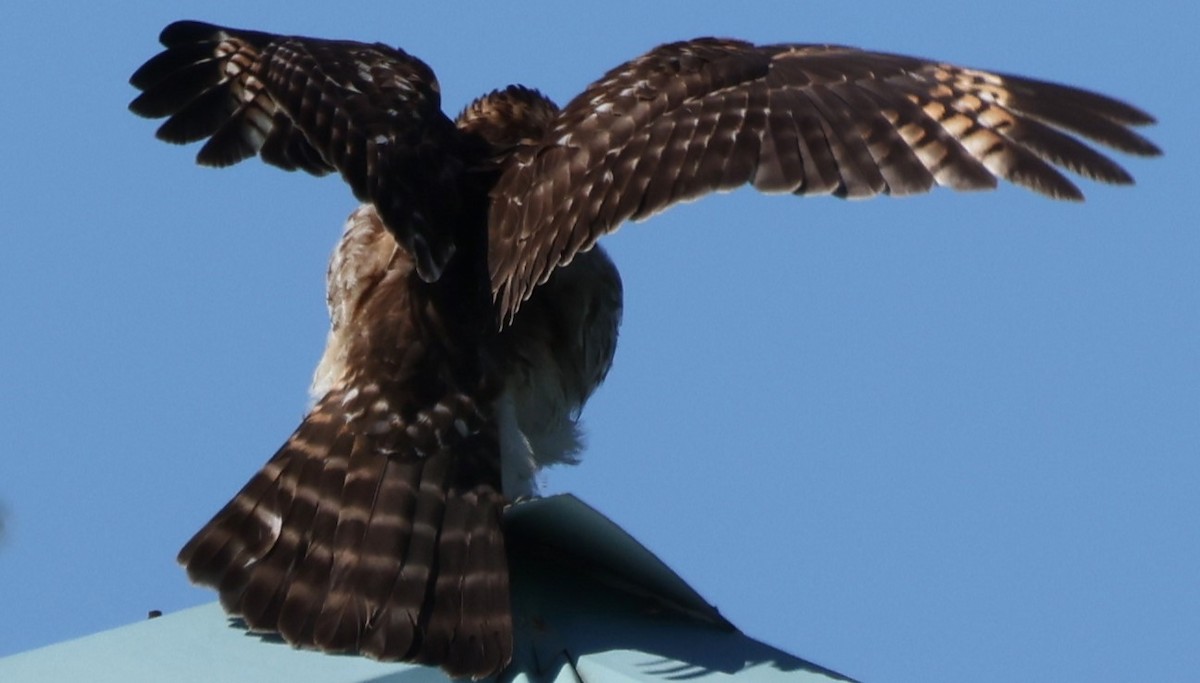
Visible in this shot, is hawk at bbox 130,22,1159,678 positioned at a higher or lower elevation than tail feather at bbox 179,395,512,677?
higher

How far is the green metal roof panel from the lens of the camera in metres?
2.99

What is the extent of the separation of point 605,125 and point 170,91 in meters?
1.30

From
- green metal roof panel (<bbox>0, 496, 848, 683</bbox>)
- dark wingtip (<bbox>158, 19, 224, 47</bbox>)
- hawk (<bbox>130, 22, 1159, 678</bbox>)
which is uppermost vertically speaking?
dark wingtip (<bbox>158, 19, 224, 47</bbox>)

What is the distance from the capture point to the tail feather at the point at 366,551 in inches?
139

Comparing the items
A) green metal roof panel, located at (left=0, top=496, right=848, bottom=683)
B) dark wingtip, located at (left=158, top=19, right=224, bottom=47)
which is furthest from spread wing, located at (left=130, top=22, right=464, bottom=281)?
green metal roof panel, located at (left=0, top=496, right=848, bottom=683)

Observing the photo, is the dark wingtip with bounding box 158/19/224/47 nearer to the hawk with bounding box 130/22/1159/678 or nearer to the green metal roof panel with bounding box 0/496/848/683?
the hawk with bounding box 130/22/1159/678

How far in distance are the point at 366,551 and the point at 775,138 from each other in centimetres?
126

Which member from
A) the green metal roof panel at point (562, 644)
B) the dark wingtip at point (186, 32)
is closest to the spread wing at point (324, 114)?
the dark wingtip at point (186, 32)

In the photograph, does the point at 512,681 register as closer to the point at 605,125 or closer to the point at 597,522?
the point at 597,522

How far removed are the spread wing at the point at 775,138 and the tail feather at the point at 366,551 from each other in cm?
47

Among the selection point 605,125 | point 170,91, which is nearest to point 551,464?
point 605,125

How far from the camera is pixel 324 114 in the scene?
15.1 ft

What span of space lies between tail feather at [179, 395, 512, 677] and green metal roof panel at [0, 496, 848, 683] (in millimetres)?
68

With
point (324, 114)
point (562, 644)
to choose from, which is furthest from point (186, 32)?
point (562, 644)
